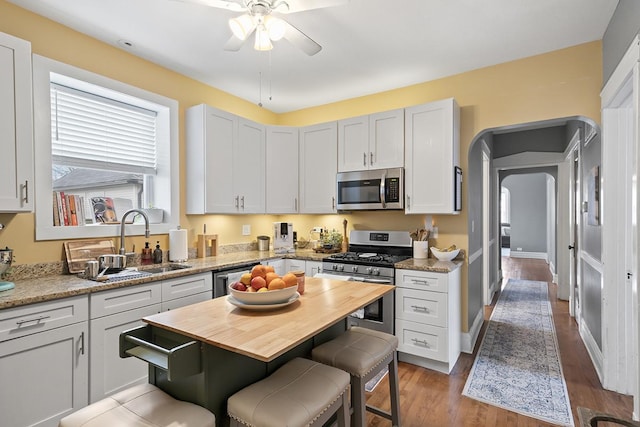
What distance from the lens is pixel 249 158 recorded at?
3.77 m

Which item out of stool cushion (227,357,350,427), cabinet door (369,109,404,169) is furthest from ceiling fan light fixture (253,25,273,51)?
stool cushion (227,357,350,427)

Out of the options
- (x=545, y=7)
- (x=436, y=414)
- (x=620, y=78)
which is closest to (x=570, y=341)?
(x=436, y=414)

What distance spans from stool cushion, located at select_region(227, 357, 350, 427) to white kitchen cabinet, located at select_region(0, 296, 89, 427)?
135 cm

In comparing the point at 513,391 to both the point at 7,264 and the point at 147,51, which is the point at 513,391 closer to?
the point at 7,264

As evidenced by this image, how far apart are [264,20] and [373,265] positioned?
2.20 metres

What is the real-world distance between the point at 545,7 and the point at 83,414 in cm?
346

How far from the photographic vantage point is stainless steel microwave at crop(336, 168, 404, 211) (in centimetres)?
337

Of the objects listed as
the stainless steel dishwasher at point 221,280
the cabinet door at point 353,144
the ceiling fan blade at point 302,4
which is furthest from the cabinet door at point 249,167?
the ceiling fan blade at point 302,4

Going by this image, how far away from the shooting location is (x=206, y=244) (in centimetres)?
358

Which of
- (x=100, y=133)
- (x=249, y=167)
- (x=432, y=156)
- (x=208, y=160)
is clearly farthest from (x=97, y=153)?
(x=432, y=156)

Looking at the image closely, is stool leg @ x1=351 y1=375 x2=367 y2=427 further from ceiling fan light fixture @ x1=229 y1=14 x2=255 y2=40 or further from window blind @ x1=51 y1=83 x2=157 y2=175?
window blind @ x1=51 y1=83 x2=157 y2=175

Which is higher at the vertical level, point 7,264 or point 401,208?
point 401,208

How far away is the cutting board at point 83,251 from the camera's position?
99.8 inches

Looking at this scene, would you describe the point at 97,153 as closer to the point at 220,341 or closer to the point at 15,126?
the point at 15,126
